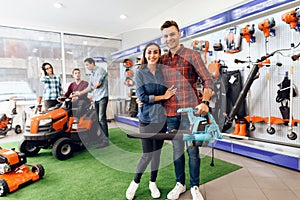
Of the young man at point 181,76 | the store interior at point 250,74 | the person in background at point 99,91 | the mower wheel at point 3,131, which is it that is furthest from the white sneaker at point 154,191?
the mower wheel at point 3,131

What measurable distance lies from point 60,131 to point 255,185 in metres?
2.41

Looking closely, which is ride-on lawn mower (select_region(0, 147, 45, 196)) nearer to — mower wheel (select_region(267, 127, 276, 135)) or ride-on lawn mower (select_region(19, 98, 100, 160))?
ride-on lawn mower (select_region(19, 98, 100, 160))

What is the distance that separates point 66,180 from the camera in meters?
2.06

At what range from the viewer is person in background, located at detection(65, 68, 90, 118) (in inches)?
118

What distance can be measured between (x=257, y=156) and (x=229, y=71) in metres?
1.30

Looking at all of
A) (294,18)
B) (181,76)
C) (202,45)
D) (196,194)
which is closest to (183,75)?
(181,76)

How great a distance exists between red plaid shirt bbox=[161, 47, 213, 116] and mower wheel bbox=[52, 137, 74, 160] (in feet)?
5.88

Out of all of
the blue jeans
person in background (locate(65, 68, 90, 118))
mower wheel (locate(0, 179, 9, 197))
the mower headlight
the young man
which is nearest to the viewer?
the young man

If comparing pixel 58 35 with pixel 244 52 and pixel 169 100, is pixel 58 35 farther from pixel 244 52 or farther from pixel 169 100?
pixel 169 100

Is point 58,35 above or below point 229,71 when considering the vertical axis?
above

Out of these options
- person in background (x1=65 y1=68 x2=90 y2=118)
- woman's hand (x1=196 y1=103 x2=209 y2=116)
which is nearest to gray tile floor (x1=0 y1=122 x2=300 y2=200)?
woman's hand (x1=196 y1=103 x2=209 y2=116)

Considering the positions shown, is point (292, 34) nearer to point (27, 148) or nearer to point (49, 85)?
point (49, 85)

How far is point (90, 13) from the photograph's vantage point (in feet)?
16.0

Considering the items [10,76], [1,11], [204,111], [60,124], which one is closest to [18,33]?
[1,11]
